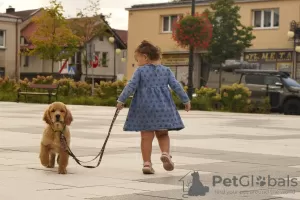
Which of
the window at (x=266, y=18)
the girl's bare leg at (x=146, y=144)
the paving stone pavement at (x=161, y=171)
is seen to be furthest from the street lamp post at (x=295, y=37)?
the girl's bare leg at (x=146, y=144)

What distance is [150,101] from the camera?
8.77 m

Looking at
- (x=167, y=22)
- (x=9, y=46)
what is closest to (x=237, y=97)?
(x=167, y=22)

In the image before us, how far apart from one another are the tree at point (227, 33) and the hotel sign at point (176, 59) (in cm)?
753

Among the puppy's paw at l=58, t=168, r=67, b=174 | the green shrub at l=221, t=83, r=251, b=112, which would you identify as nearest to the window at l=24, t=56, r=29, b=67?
the green shrub at l=221, t=83, r=251, b=112

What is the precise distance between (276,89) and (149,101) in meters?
21.4

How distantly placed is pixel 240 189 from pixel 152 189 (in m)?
A: 0.85

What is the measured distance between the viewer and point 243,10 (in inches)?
2047

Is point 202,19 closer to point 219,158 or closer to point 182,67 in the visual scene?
point 182,67

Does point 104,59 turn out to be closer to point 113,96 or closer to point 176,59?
point 176,59

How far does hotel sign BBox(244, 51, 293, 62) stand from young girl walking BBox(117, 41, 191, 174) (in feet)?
134

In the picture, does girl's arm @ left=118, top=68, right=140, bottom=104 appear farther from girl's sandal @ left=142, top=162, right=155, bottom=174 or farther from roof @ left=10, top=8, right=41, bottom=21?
roof @ left=10, top=8, right=41, bottom=21

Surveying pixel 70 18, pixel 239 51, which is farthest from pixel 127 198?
pixel 70 18

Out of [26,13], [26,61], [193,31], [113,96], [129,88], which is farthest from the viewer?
[26,13]

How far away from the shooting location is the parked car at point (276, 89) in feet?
95.3
